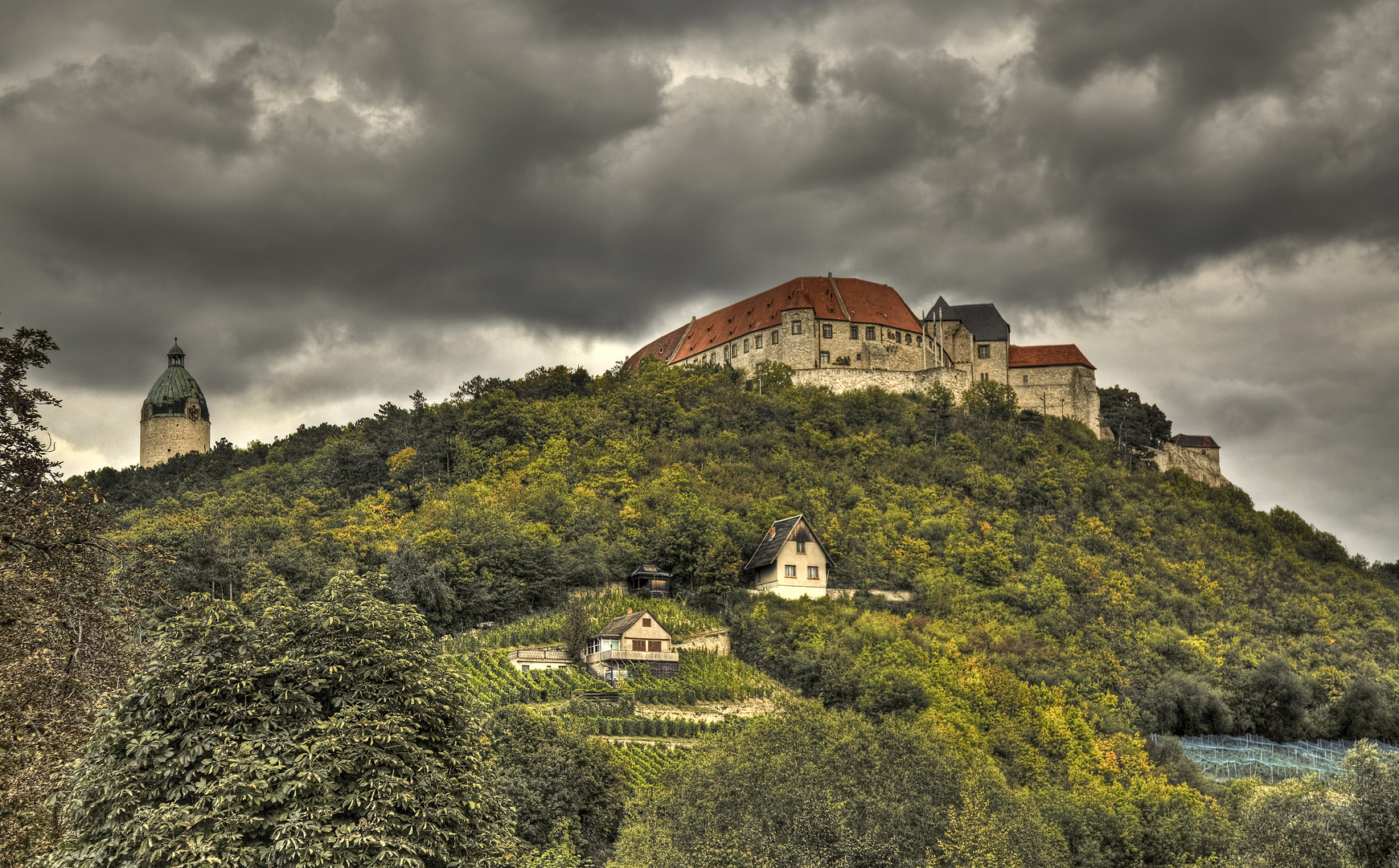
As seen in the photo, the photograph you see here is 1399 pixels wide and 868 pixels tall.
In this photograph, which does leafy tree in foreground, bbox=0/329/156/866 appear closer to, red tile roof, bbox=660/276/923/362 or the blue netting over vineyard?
the blue netting over vineyard

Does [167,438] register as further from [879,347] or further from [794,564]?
[794,564]

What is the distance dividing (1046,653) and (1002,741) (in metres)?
11.9

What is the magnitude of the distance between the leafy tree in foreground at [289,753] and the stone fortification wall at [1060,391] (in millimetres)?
95914

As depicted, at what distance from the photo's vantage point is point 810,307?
103 metres

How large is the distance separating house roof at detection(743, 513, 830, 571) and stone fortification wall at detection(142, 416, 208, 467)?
68748 millimetres

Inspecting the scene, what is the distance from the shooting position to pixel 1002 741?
54781 millimetres

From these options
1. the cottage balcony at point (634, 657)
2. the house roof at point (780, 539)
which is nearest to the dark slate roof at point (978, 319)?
the house roof at point (780, 539)

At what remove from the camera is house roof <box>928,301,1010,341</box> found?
111m

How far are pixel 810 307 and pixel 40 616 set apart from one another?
88.7 metres

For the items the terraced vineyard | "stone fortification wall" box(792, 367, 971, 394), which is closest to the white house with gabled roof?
the terraced vineyard

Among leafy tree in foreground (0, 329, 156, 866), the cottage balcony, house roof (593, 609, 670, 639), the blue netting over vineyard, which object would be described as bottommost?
the blue netting over vineyard

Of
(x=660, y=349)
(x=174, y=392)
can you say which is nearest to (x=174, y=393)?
(x=174, y=392)

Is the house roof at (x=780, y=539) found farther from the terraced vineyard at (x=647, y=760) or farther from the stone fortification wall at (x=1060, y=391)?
the stone fortification wall at (x=1060, y=391)

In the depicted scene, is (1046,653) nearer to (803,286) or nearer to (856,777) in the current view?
(856,777)
